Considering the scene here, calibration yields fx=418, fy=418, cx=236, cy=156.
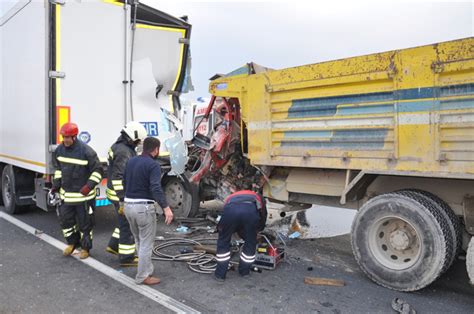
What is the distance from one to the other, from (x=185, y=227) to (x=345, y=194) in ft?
9.48

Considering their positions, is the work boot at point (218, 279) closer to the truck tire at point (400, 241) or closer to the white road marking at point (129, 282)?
the white road marking at point (129, 282)

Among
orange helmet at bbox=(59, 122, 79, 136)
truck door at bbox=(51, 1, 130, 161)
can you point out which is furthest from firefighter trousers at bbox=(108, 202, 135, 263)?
truck door at bbox=(51, 1, 130, 161)

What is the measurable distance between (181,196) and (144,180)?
2.86 m

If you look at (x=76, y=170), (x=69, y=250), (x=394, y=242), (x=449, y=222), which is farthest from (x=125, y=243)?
(x=449, y=222)

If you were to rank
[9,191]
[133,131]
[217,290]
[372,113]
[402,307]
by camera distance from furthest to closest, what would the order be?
[9,191]
[133,131]
[372,113]
[217,290]
[402,307]

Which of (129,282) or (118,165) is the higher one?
(118,165)

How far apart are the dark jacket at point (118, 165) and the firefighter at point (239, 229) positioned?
1.21 m

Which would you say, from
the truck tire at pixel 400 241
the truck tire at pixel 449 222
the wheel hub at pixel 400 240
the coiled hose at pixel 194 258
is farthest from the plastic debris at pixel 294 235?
the truck tire at pixel 449 222

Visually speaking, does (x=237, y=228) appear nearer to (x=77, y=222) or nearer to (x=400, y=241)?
(x=400, y=241)

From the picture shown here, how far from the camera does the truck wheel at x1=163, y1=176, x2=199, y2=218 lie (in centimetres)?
667

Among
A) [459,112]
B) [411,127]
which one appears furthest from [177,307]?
[459,112]

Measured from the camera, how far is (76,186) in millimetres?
4844

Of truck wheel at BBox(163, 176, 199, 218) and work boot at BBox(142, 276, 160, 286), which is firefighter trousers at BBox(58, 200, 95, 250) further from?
truck wheel at BBox(163, 176, 199, 218)

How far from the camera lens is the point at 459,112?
11.5ft
